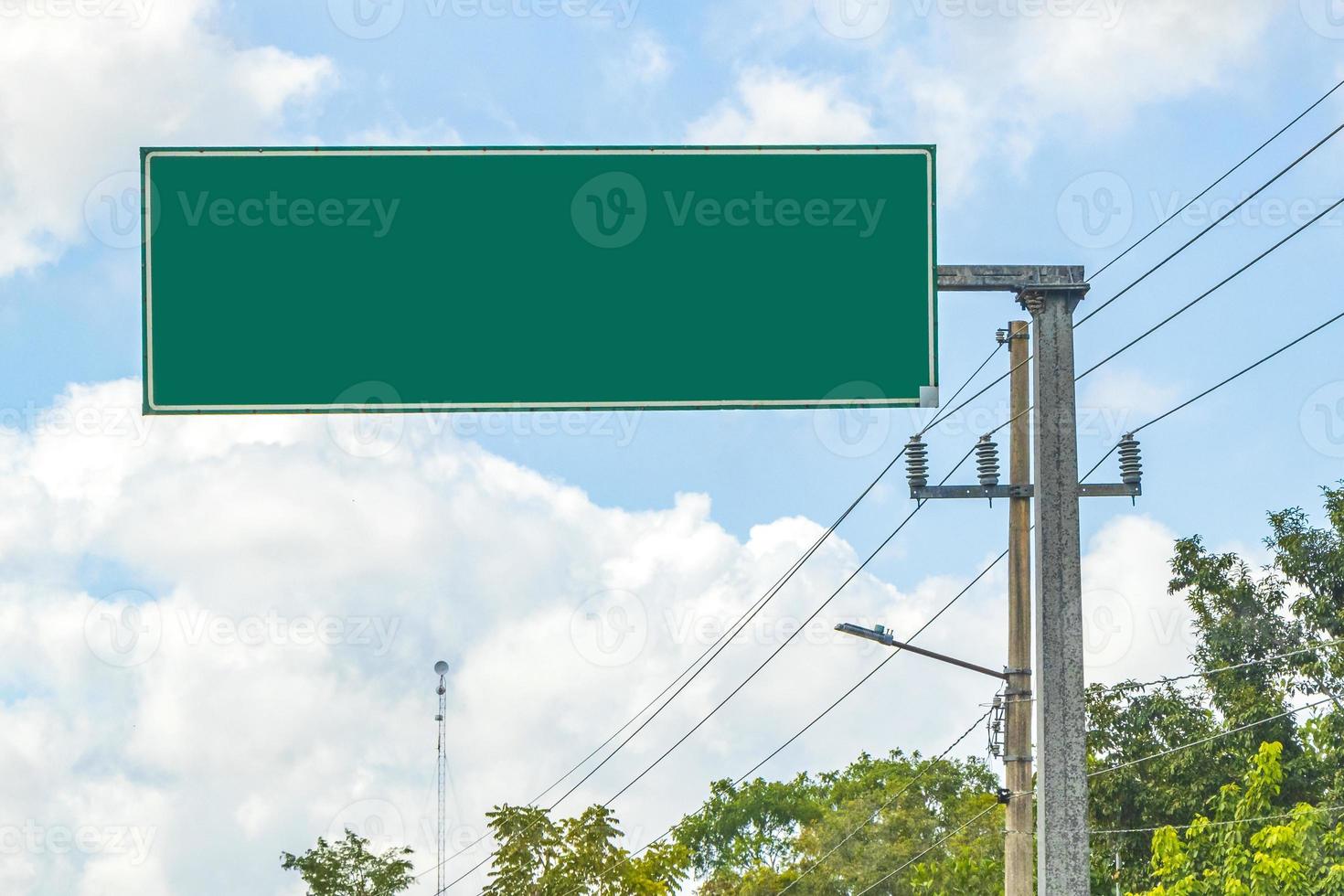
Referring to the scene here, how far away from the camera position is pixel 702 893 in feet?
228

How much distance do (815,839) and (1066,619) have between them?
54.2 meters

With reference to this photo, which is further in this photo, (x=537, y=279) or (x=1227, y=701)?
(x=1227, y=701)

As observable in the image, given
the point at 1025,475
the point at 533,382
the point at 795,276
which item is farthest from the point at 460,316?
the point at 1025,475

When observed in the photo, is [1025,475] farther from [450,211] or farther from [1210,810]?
[1210,810]

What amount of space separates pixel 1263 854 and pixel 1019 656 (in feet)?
30.5

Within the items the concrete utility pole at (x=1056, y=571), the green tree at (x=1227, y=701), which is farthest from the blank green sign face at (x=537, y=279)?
the green tree at (x=1227, y=701)

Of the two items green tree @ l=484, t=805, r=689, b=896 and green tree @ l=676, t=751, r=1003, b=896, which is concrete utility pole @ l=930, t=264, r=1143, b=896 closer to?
green tree @ l=484, t=805, r=689, b=896

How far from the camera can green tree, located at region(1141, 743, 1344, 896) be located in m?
24.9

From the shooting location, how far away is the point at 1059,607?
34.7 feet

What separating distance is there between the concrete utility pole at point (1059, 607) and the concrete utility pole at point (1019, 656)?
7.32 meters

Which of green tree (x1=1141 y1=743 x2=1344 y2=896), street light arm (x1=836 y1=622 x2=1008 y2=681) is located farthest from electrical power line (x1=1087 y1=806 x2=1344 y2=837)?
street light arm (x1=836 y1=622 x2=1008 y2=681)

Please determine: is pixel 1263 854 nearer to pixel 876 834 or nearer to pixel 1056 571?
pixel 1056 571

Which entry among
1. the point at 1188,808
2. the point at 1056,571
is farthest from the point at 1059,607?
the point at 1188,808

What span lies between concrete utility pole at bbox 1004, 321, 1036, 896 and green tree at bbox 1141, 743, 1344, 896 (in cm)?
841
